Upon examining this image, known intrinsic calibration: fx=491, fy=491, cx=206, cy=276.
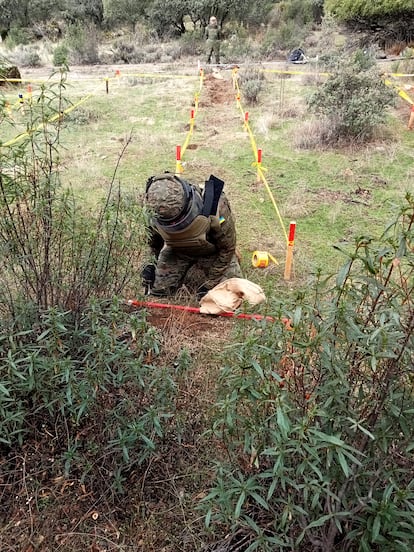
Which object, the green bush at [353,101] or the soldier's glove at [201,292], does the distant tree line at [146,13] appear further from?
the soldier's glove at [201,292]

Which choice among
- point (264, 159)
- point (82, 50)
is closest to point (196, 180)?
point (264, 159)

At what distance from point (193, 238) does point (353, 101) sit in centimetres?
606

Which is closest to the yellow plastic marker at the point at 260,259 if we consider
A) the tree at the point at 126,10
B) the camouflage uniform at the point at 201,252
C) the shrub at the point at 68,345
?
the camouflage uniform at the point at 201,252

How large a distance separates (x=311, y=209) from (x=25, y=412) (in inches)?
198

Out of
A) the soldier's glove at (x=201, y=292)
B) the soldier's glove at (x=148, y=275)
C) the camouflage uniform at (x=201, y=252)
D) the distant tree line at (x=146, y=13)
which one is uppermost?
the distant tree line at (x=146, y=13)

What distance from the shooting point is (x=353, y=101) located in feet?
28.6

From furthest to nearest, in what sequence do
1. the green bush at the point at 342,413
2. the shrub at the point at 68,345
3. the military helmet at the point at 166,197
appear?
the military helmet at the point at 166,197 < the shrub at the point at 68,345 < the green bush at the point at 342,413

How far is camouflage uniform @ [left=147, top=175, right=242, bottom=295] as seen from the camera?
411 cm

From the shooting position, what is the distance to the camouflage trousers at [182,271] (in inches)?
179

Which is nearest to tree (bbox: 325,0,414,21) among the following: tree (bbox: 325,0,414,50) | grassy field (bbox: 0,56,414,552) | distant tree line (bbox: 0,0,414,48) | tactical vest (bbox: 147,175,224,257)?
tree (bbox: 325,0,414,50)

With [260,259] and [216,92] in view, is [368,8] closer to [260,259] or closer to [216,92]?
[216,92]

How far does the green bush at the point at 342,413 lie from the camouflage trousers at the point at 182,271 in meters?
2.68

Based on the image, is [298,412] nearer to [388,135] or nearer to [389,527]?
[389,527]

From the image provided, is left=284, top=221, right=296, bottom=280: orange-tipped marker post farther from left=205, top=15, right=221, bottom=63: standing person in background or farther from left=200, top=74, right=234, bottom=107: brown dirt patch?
left=205, top=15, right=221, bottom=63: standing person in background
